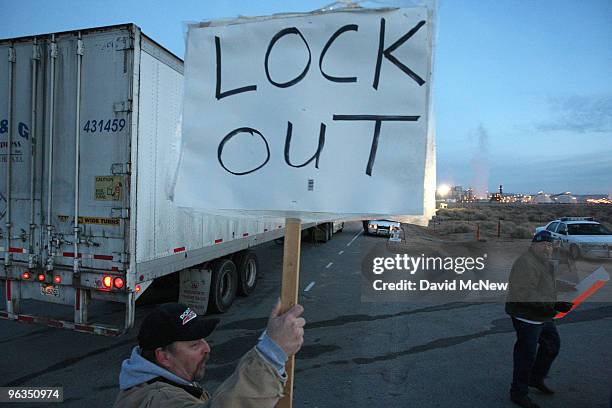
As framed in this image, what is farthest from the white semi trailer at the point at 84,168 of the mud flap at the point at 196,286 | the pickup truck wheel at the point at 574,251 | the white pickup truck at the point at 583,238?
the pickup truck wheel at the point at 574,251

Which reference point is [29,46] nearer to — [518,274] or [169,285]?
[169,285]

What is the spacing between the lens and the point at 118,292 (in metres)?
5.24

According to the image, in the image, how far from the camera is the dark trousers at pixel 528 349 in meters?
4.42

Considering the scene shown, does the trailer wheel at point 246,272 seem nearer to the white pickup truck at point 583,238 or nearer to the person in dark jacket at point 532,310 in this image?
the person in dark jacket at point 532,310

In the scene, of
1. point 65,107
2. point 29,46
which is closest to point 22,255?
point 65,107

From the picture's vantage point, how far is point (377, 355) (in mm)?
6074

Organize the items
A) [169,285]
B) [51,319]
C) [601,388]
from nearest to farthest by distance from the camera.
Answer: [601,388] → [51,319] → [169,285]

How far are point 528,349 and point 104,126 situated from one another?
559cm

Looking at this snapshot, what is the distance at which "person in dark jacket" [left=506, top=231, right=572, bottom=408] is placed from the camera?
14.4 ft

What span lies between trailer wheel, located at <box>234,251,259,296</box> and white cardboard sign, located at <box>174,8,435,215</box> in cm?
722

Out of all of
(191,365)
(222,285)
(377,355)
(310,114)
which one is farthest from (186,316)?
(222,285)

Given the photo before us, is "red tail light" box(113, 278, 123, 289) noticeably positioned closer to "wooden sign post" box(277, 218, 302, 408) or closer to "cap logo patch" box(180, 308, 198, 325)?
"cap logo patch" box(180, 308, 198, 325)

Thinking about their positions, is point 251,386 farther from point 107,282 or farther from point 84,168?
point 84,168

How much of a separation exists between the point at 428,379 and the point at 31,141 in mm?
6040
